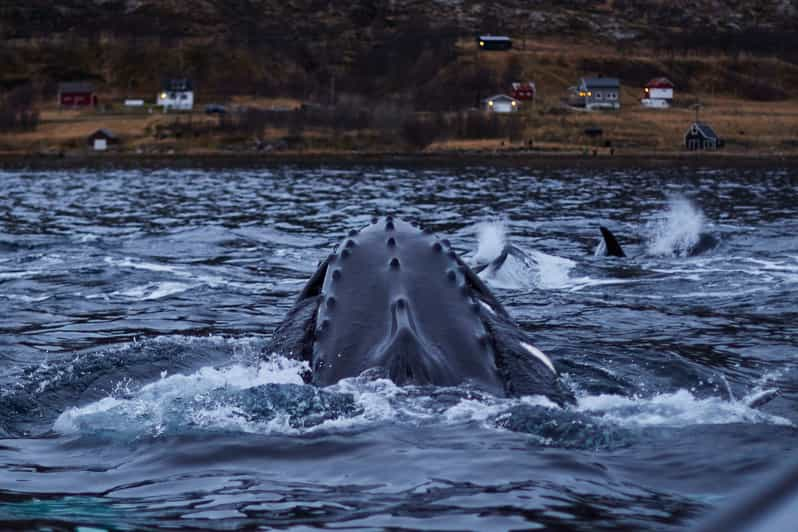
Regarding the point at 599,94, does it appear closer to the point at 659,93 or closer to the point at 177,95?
the point at 659,93

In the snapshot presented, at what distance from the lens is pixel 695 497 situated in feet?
17.5

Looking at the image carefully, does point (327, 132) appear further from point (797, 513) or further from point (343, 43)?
point (797, 513)

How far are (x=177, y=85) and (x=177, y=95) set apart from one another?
187 centimetres

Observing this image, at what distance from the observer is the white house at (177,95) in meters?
147

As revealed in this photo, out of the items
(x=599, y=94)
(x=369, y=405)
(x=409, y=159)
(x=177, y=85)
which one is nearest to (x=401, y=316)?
(x=369, y=405)

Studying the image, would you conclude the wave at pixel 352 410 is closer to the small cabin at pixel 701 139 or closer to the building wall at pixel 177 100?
the small cabin at pixel 701 139

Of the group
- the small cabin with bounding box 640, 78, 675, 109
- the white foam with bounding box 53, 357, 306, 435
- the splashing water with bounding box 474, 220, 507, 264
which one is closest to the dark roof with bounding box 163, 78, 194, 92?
the small cabin with bounding box 640, 78, 675, 109

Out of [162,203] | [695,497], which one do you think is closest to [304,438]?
[695,497]

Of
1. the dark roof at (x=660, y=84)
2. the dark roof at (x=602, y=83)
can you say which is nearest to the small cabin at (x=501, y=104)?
the dark roof at (x=602, y=83)

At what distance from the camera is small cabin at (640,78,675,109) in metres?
148

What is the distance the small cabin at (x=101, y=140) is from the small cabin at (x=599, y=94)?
62106mm

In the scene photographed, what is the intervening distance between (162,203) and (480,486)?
38.7 meters

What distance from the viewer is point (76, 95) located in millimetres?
150625

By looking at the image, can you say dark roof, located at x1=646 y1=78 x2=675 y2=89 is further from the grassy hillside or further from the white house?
the white house
